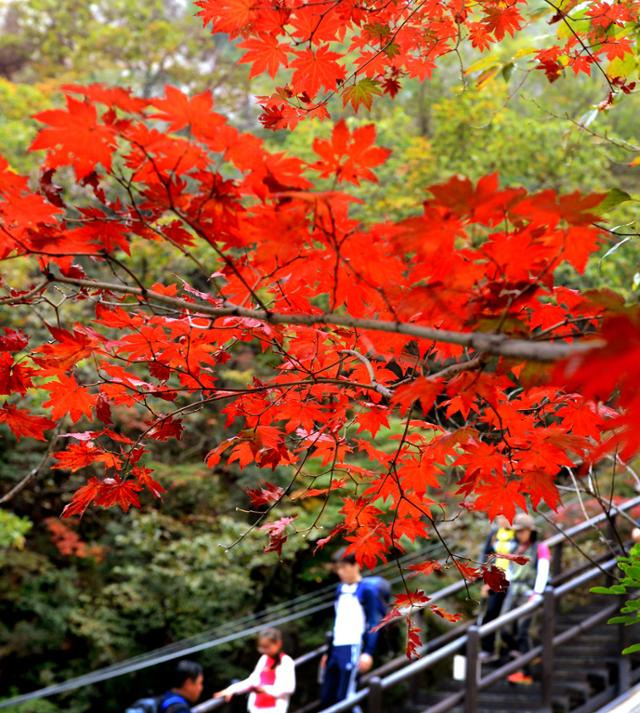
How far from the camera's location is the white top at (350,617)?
15.2ft

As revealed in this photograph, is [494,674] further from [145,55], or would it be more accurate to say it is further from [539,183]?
[145,55]

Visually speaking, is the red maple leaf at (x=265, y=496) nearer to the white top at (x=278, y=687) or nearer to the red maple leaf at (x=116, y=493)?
the red maple leaf at (x=116, y=493)

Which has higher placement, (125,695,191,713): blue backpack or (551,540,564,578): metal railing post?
(551,540,564,578): metal railing post

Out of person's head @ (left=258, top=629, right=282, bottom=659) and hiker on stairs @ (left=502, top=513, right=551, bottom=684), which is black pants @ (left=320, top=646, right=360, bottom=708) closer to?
person's head @ (left=258, top=629, right=282, bottom=659)

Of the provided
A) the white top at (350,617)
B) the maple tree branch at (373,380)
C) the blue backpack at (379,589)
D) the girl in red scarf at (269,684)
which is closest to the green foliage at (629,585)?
the maple tree branch at (373,380)

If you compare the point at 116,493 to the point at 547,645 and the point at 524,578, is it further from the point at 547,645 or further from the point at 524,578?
the point at 524,578

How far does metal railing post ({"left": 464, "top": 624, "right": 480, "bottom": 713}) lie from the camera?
170 inches

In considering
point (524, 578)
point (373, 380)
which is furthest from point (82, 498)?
point (524, 578)

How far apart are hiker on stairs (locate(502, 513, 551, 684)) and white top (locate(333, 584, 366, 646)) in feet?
3.14

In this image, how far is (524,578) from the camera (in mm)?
5195

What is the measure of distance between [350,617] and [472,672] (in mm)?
758

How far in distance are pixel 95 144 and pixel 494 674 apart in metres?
4.16

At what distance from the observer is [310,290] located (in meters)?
1.65

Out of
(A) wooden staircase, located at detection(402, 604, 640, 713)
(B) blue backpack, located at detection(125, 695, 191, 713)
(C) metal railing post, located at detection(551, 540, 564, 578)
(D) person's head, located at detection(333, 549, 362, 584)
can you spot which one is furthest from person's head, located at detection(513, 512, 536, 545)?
(B) blue backpack, located at detection(125, 695, 191, 713)
